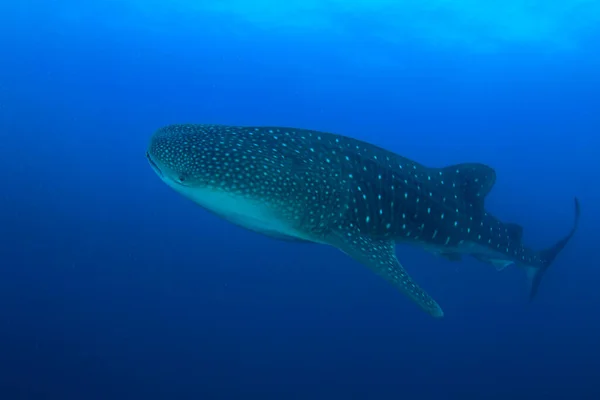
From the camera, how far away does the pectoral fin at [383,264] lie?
4.45 m

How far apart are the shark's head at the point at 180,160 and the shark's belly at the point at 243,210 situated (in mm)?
91

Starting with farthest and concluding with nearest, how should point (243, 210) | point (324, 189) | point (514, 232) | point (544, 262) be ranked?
point (544, 262) < point (514, 232) < point (324, 189) < point (243, 210)

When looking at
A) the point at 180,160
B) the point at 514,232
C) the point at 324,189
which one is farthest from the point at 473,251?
the point at 180,160

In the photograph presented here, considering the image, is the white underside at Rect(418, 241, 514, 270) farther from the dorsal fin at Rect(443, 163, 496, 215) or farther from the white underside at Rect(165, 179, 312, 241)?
the white underside at Rect(165, 179, 312, 241)

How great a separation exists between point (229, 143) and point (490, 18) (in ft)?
79.5

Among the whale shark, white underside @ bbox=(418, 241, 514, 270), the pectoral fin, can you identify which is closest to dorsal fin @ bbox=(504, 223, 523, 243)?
white underside @ bbox=(418, 241, 514, 270)

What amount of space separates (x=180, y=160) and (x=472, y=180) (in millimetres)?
3756

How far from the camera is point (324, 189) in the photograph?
455 centimetres

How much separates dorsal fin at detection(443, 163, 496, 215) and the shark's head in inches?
129

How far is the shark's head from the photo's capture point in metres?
3.93

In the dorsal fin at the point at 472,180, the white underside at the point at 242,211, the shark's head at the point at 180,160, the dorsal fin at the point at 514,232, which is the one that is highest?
the dorsal fin at the point at 472,180

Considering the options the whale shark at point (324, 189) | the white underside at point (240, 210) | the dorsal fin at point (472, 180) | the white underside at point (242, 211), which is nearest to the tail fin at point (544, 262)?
the dorsal fin at point (472, 180)

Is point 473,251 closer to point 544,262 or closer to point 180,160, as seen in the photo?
point 544,262

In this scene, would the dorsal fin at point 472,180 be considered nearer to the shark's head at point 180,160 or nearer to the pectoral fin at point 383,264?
the pectoral fin at point 383,264
